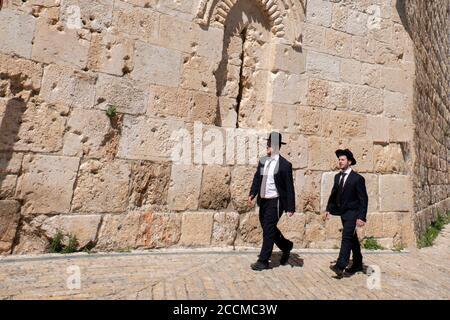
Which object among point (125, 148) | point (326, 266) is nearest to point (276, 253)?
point (326, 266)

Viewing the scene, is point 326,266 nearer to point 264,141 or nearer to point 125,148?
point 264,141

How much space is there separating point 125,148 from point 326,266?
298cm

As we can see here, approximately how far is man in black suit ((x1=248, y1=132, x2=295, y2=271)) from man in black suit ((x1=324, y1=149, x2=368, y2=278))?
59 cm

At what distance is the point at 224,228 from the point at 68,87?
9.17 ft

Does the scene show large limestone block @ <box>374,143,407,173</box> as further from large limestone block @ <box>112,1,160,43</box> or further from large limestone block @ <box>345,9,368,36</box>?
large limestone block @ <box>112,1,160,43</box>

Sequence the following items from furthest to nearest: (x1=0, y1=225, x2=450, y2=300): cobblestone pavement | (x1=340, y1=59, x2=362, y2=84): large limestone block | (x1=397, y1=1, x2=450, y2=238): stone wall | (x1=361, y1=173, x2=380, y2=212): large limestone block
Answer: (x1=397, y1=1, x2=450, y2=238): stone wall, (x1=340, y1=59, x2=362, y2=84): large limestone block, (x1=361, y1=173, x2=380, y2=212): large limestone block, (x1=0, y1=225, x2=450, y2=300): cobblestone pavement

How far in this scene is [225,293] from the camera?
328cm

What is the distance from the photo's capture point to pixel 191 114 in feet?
17.1

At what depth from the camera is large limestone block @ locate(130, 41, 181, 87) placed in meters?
4.90

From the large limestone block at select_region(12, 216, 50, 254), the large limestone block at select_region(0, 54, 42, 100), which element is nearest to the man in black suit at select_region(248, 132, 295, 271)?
the large limestone block at select_region(12, 216, 50, 254)

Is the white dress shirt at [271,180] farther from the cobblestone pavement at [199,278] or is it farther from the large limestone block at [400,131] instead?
the large limestone block at [400,131]

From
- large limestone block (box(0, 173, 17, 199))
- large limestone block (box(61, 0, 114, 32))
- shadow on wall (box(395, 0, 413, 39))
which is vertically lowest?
large limestone block (box(0, 173, 17, 199))
